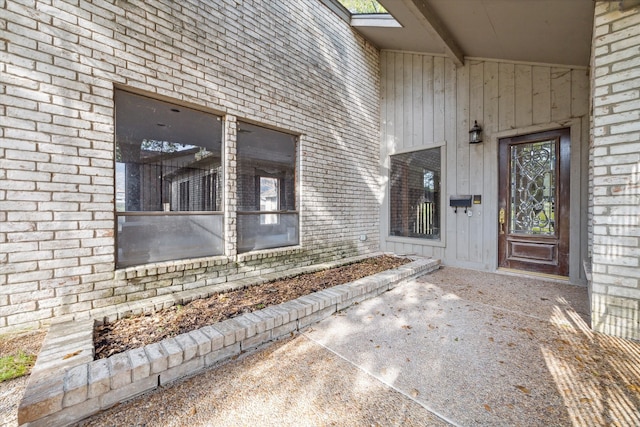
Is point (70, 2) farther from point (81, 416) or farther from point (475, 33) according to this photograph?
point (475, 33)

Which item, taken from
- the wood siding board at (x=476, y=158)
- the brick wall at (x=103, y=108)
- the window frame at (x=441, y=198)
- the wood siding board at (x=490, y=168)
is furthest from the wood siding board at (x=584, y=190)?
the brick wall at (x=103, y=108)

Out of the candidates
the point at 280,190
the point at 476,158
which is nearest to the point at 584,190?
the point at 476,158

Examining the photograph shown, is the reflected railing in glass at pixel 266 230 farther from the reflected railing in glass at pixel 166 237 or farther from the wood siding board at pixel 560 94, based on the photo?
the wood siding board at pixel 560 94

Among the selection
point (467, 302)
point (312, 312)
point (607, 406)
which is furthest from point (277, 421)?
point (467, 302)

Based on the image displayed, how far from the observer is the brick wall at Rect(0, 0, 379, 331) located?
2.24m

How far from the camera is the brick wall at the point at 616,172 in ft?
7.45

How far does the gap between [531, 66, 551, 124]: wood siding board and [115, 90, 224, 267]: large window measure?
15.6 feet

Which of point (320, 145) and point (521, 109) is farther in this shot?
point (320, 145)

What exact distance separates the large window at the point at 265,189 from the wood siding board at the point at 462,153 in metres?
3.03

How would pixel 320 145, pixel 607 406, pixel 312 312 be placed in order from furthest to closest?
pixel 320 145 < pixel 312 312 < pixel 607 406

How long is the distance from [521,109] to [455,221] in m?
2.08

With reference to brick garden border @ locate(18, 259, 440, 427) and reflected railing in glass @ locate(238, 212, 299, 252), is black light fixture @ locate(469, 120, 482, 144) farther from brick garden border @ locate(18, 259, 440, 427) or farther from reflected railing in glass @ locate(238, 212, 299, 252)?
brick garden border @ locate(18, 259, 440, 427)

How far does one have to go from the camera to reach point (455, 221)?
5.08 meters

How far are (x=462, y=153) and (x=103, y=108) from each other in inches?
207
